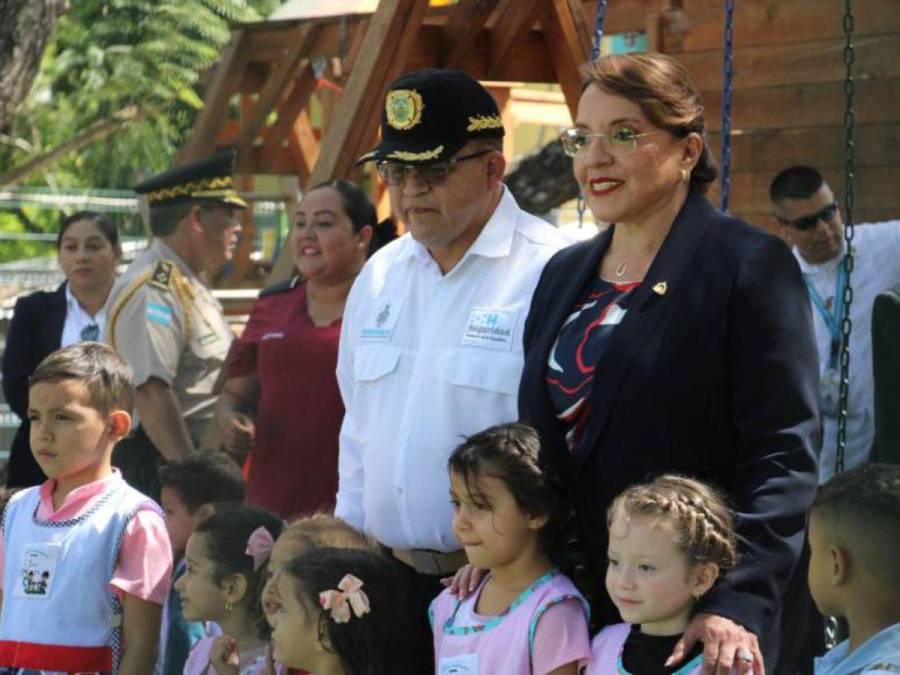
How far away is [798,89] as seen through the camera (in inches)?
281

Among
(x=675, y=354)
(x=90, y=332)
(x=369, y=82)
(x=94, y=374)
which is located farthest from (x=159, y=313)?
(x=675, y=354)

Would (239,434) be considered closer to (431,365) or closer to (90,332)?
(90,332)

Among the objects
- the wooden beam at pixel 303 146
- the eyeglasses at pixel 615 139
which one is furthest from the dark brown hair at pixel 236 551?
the wooden beam at pixel 303 146

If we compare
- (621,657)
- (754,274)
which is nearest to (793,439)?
(754,274)

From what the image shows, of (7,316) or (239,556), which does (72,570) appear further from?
(7,316)

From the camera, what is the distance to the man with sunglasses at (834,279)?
5750mm

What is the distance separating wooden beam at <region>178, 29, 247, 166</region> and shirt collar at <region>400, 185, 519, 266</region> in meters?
5.49

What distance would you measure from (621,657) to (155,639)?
172 cm

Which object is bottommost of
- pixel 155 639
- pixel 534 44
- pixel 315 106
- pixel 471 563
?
pixel 155 639

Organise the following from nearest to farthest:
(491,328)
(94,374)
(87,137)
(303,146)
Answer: (491,328) → (94,374) → (303,146) → (87,137)

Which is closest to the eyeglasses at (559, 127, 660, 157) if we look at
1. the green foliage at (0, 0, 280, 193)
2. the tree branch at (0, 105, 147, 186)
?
the green foliage at (0, 0, 280, 193)

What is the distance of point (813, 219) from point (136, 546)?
2764mm

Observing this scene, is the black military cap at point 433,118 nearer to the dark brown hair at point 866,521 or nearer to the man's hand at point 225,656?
the dark brown hair at point 866,521

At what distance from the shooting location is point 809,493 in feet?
9.78
